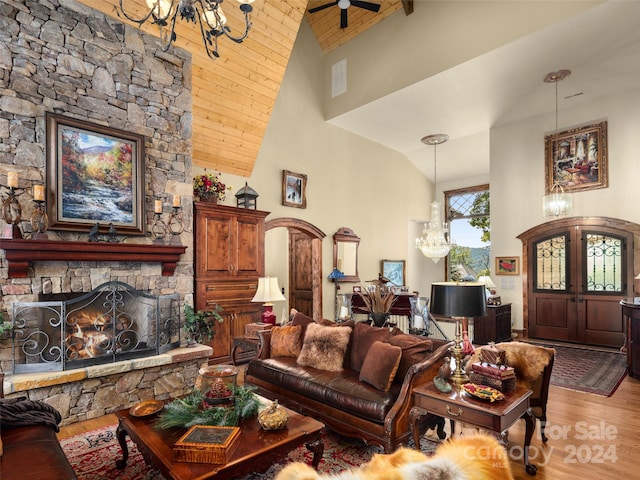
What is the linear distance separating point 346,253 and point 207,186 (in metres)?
3.65

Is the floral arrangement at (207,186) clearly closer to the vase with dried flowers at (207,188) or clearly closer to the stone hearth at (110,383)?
the vase with dried flowers at (207,188)

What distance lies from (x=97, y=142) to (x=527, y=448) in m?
4.85

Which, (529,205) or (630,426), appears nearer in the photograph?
(630,426)

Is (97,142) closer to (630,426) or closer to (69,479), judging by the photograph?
(69,479)

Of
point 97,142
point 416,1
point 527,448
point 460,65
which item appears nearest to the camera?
point 527,448

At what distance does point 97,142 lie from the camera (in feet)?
13.0

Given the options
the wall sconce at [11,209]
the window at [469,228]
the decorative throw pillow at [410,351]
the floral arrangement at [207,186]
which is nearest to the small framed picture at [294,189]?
the floral arrangement at [207,186]

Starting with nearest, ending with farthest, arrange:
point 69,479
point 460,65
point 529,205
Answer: point 69,479 < point 460,65 < point 529,205

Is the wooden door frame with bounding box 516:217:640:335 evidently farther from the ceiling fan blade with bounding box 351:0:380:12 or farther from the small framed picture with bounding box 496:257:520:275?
the ceiling fan blade with bounding box 351:0:380:12

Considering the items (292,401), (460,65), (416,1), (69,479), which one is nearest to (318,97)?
(416,1)

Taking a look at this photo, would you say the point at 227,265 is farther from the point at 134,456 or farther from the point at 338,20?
the point at 338,20

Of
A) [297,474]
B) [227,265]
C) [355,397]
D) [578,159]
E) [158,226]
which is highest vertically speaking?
[578,159]

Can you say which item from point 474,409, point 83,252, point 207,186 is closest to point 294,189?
point 207,186

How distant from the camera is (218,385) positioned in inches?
101
